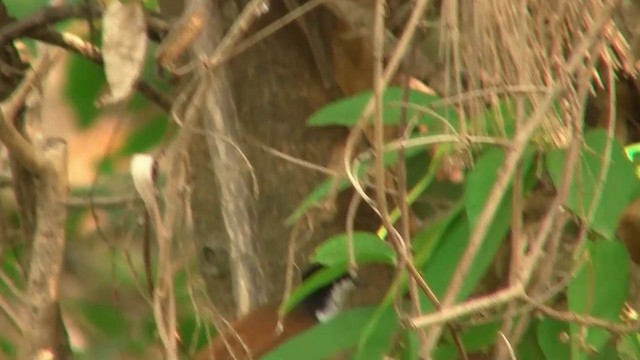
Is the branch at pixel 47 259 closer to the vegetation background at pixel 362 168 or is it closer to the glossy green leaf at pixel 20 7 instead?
the vegetation background at pixel 362 168

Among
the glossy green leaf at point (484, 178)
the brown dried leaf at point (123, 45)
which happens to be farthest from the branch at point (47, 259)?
the glossy green leaf at point (484, 178)

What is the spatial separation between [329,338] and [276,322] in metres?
0.17

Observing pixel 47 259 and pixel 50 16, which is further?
pixel 50 16

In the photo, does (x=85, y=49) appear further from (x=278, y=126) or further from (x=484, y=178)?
(x=484, y=178)

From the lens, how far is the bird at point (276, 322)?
885 mm

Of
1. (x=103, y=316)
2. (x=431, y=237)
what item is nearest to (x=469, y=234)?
(x=431, y=237)

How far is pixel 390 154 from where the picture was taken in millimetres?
756

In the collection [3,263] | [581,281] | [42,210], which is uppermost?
[581,281]

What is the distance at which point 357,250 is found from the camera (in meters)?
0.70

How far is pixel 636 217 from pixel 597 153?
0.10 meters

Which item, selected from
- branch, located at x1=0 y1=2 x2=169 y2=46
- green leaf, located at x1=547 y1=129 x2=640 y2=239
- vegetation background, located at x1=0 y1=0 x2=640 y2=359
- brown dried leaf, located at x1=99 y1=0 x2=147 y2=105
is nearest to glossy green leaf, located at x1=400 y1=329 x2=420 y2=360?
vegetation background, located at x1=0 y1=0 x2=640 y2=359

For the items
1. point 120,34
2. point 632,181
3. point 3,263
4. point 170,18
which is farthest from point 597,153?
point 3,263

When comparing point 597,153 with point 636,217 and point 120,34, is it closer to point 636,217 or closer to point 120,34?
point 636,217

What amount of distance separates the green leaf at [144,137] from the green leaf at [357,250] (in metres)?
0.49
